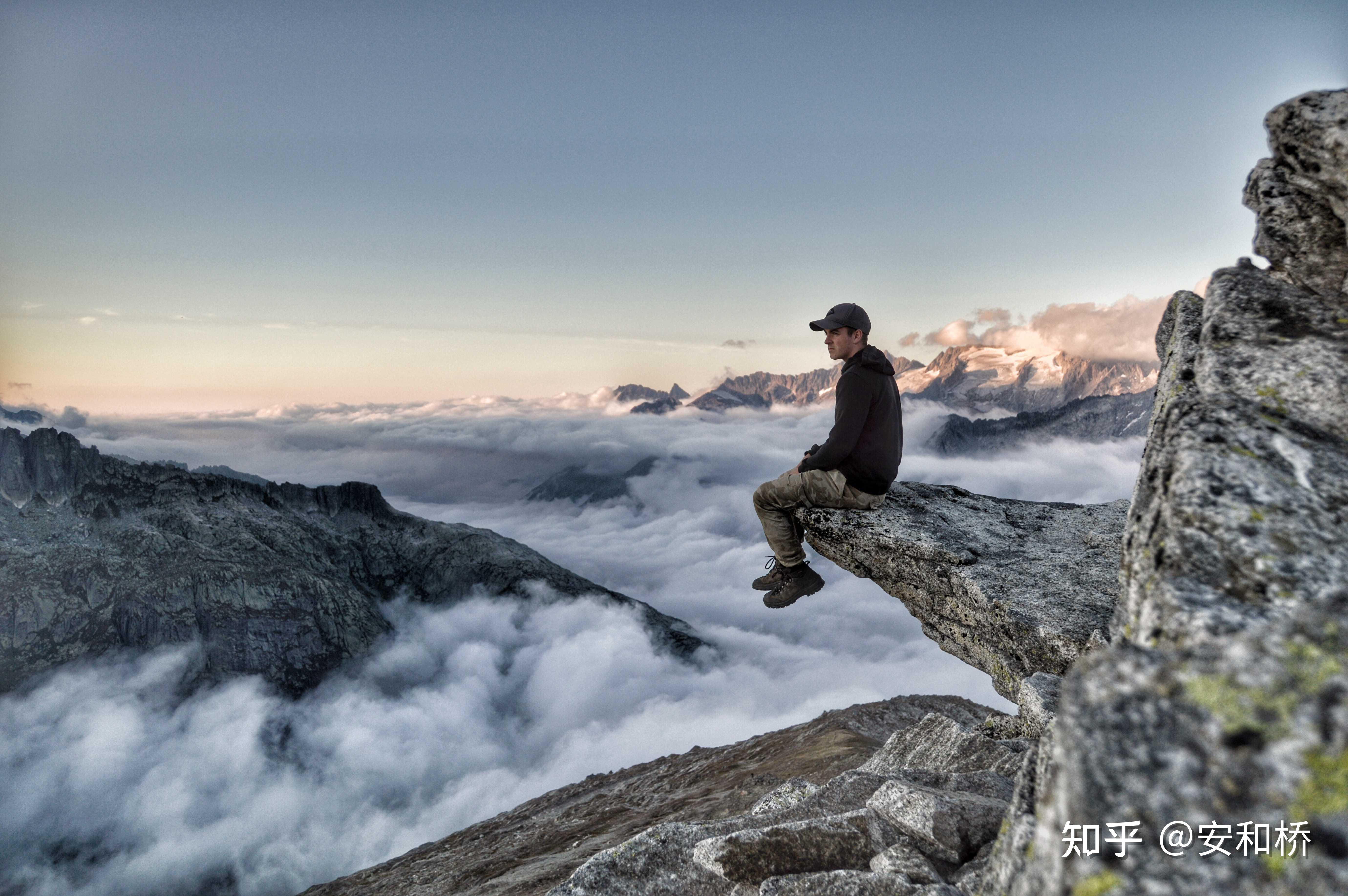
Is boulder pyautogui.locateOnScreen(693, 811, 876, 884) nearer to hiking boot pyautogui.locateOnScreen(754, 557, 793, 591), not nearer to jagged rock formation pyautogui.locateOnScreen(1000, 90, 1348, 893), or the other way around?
jagged rock formation pyautogui.locateOnScreen(1000, 90, 1348, 893)

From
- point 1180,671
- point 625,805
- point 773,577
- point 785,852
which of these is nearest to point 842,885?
point 785,852

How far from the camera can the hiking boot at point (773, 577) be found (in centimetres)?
1666

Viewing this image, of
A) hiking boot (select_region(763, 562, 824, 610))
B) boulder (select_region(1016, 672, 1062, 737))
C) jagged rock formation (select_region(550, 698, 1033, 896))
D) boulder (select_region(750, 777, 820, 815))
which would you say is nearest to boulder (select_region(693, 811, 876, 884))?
jagged rock formation (select_region(550, 698, 1033, 896))

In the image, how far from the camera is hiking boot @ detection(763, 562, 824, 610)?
16.4m

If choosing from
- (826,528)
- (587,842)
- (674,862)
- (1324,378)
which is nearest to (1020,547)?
(826,528)

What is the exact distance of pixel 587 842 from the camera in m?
70.0

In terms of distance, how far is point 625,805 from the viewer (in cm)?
8706

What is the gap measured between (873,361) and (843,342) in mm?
764

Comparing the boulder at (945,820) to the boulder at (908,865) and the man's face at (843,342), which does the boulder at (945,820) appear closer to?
the boulder at (908,865)

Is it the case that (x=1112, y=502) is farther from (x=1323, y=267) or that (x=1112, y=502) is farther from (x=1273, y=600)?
(x=1273, y=600)

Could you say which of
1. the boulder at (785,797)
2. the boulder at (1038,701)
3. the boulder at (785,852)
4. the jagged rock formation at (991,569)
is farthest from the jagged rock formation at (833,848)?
the jagged rock formation at (991,569)

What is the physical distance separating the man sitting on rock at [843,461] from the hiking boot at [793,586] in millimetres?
22

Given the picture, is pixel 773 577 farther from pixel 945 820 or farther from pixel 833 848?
pixel 945 820

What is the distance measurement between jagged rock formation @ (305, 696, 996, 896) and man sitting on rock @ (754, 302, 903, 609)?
28.9m
